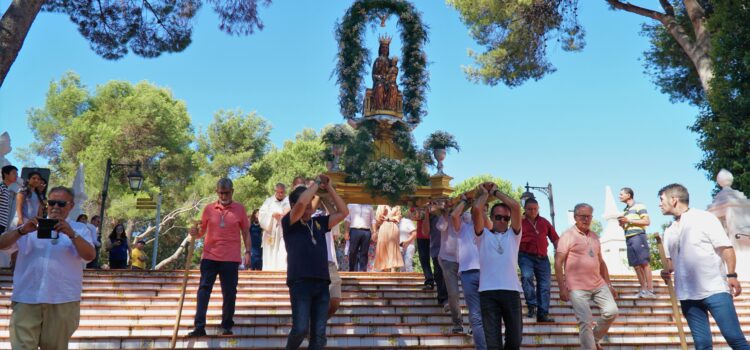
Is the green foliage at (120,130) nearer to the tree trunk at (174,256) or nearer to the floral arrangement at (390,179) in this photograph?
the tree trunk at (174,256)

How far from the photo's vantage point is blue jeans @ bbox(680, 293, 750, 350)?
4.44 meters

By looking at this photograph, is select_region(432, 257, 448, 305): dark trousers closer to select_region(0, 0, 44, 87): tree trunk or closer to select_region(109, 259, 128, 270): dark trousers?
select_region(0, 0, 44, 87): tree trunk

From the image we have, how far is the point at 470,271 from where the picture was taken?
6.13 meters

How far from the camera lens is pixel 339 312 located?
786 cm

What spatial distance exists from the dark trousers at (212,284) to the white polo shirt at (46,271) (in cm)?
235

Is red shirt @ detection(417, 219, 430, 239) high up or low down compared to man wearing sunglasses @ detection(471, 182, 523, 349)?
up

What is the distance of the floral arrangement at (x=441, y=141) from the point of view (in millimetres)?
13375

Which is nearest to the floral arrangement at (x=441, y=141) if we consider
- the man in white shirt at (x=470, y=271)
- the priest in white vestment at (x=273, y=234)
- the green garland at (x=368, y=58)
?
the green garland at (x=368, y=58)

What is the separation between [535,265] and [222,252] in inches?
145

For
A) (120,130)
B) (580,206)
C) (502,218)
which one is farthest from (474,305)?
(120,130)

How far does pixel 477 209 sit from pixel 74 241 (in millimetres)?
2989

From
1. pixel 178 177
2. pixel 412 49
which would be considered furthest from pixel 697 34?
pixel 178 177

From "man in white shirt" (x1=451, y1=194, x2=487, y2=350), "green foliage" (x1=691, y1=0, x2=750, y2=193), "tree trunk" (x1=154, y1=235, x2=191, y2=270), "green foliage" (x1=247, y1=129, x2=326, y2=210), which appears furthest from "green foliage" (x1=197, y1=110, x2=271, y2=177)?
"man in white shirt" (x1=451, y1=194, x2=487, y2=350)

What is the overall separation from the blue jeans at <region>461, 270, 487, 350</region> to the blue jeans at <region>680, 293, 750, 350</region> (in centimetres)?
167
